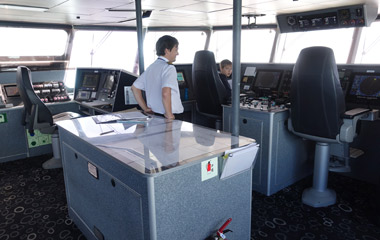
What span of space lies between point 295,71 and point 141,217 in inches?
72.5

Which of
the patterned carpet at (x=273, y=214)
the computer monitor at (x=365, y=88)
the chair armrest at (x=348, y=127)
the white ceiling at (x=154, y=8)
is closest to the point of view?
the patterned carpet at (x=273, y=214)

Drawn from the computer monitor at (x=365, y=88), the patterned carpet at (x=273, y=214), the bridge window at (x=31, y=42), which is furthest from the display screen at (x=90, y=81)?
the computer monitor at (x=365, y=88)

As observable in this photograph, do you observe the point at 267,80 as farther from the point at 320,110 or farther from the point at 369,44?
the point at 369,44

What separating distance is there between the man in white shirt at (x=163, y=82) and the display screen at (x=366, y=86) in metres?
1.74

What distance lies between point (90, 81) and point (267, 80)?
8.28ft

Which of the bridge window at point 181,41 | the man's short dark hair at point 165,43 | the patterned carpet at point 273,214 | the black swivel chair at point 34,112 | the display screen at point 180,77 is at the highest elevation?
the bridge window at point 181,41

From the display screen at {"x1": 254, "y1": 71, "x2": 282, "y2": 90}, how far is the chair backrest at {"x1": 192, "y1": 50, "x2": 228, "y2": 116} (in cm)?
57

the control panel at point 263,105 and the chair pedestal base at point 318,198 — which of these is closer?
the chair pedestal base at point 318,198

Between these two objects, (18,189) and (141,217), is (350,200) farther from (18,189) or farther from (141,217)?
(18,189)

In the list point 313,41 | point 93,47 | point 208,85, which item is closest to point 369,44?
point 313,41

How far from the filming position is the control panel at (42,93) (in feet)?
14.0

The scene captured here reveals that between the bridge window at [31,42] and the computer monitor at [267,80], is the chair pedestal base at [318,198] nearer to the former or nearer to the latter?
the computer monitor at [267,80]

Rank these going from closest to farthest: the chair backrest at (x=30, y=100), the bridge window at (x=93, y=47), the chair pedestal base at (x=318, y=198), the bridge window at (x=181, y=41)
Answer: the chair pedestal base at (x=318, y=198), the chair backrest at (x=30, y=100), the bridge window at (x=93, y=47), the bridge window at (x=181, y=41)

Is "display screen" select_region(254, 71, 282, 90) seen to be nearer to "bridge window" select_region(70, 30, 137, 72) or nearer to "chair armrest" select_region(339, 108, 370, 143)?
"chair armrest" select_region(339, 108, 370, 143)
